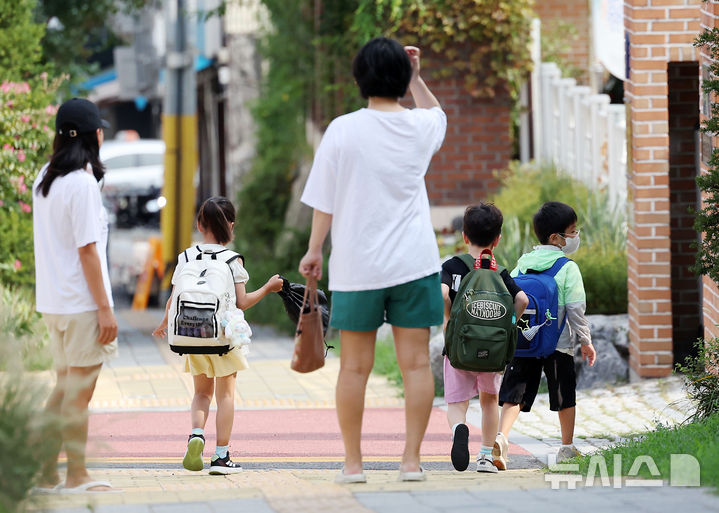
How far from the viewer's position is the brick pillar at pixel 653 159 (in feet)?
30.0

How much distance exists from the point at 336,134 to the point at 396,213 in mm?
397

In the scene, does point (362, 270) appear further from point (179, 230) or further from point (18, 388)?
point (179, 230)

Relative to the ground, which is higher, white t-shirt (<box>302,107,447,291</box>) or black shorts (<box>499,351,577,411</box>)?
white t-shirt (<box>302,107,447,291</box>)

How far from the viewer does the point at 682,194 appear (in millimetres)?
9859

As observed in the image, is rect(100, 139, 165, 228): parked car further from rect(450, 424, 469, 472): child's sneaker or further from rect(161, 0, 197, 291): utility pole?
rect(450, 424, 469, 472): child's sneaker

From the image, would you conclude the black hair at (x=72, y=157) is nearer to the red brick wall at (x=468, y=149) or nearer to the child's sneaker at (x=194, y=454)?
the child's sneaker at (x=194, y=454)

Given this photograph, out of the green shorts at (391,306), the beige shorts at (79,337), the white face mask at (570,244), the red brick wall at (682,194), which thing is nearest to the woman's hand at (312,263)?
the green shorts at (391,306)

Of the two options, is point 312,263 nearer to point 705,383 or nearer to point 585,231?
point 705,383

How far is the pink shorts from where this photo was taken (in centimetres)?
637

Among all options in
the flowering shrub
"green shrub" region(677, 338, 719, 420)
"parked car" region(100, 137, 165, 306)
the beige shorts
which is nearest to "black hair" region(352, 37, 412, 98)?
the beige shorts

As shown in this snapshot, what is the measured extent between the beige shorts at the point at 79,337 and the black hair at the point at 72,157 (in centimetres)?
53

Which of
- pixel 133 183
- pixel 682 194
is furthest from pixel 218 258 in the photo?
pixel 133 183

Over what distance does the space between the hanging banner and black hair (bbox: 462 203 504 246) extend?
5016mm

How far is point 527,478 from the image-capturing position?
569 centimetres
